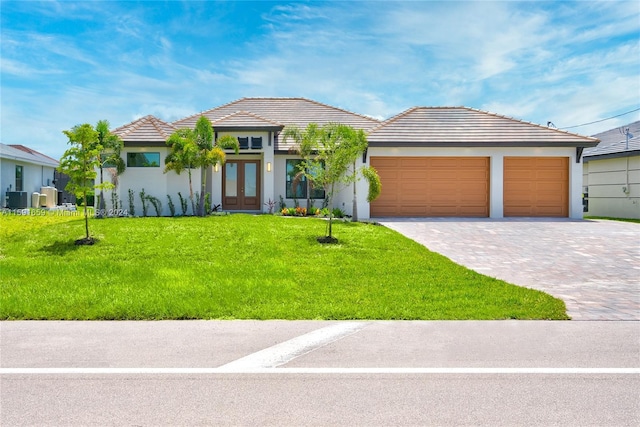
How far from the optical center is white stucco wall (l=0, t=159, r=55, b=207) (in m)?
27.6

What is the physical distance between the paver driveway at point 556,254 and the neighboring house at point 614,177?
23.0 feet

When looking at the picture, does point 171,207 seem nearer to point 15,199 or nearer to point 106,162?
point 106,162

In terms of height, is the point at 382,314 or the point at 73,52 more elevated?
the point at 73,52

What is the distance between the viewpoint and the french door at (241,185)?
2283 cm

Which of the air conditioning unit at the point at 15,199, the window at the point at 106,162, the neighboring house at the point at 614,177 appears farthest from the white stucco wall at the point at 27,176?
the neighboring house at the point at 614,177

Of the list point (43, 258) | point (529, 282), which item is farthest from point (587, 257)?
point (43, 258)

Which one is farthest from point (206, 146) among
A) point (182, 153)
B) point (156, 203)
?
point (156, 203)

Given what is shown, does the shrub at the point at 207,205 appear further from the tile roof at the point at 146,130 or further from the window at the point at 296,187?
the window at the point at 296,187

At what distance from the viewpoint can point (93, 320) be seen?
21.4ft

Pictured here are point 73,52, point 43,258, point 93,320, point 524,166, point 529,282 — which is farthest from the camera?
point 524,166

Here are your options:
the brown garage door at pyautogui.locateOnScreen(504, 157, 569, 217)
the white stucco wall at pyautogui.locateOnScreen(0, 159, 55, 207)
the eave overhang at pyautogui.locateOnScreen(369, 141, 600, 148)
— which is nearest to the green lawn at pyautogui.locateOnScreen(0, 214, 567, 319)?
the eave overhang at pyautogui.locateOnScreen(369, 141, 600, 148)

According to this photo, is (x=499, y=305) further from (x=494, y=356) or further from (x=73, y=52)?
(x=73, y=52)

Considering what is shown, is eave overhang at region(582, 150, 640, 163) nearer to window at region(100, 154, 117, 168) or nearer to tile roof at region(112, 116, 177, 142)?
tile roof at region(112, 116, 177, 142)

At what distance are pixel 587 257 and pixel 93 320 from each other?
11069 millimetres
